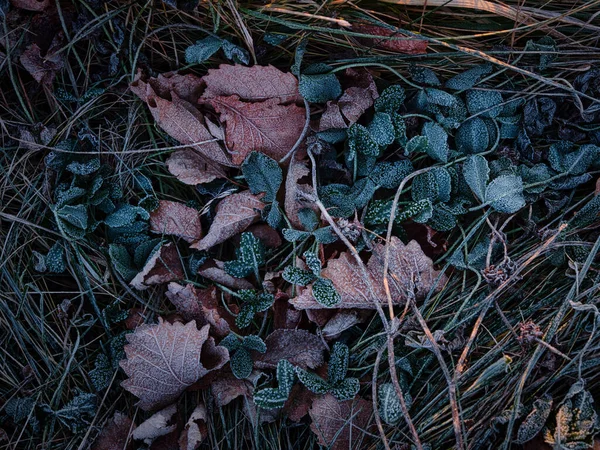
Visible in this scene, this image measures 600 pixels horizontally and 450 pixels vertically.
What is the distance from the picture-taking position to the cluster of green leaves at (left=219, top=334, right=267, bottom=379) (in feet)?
5.58

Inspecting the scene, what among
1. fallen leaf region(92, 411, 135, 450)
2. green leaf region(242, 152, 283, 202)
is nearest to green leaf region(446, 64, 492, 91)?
green leaf region(242, 152, 283, 202)

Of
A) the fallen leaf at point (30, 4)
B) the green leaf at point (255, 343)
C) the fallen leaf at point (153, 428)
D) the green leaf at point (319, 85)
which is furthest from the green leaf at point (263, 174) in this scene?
the fallen leaf at point (30, 4)

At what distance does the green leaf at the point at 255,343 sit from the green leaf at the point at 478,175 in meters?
0.88

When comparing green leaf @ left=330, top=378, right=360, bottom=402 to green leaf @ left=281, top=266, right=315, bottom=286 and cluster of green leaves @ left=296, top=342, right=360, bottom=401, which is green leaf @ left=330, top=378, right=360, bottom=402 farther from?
green leaf @ left=281, top=266, right=315, bottom=286

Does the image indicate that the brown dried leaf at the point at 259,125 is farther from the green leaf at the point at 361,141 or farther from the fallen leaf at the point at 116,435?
the fallen leaf at the point at 116,435

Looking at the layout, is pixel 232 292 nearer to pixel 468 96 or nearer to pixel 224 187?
pixel 224 187

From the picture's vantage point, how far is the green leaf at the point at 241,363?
1.70 meters

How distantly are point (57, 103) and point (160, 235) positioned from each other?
0.64m

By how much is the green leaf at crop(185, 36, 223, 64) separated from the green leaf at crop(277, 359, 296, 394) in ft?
3.55

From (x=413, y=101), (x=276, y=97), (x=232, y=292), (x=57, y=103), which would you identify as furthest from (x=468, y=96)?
(x=57, y=103)

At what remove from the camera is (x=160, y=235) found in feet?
6.17

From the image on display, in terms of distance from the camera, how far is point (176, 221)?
1.85 metres

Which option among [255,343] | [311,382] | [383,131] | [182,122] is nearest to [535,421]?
[311,382]

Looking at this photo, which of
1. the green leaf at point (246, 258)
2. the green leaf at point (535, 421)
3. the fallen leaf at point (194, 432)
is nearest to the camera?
the green leaf at point (535, 421)
